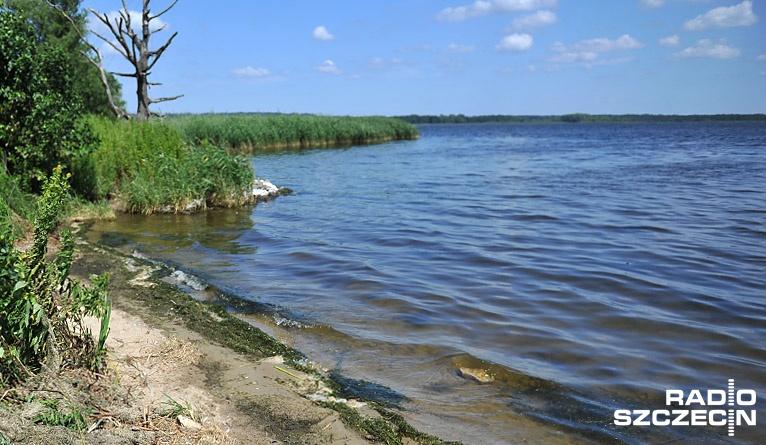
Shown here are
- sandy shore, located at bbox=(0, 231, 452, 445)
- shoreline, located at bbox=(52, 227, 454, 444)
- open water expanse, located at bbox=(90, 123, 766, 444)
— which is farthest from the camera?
open water expanse, located at bbox=(90, 123, 766, 444)

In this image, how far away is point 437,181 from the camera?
2341cm

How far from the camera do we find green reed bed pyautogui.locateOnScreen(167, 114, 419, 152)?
3603cm

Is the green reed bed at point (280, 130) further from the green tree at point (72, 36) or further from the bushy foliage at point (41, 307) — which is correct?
the bushy foliage at point (41, 307)

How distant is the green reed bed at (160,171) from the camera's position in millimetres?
13906

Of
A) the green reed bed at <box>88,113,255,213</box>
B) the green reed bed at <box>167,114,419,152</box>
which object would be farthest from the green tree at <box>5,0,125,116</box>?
the green reed bed at <box>88,113,255,213</box>

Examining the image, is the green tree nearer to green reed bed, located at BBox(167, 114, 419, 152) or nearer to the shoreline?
green reed bed, located at BBox(167, 114, 419, 152)

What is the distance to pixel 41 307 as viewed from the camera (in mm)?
3875

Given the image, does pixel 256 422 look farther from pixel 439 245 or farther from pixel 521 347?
pixel 439 245

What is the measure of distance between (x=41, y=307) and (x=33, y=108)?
29.8ft

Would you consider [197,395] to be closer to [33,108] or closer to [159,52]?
[33,108]
